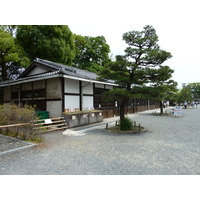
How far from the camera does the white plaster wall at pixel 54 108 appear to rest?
26.1 ft

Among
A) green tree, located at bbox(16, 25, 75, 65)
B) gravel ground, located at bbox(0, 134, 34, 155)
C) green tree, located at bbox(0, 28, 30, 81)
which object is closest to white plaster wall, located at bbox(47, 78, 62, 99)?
gravel ground, located at bbox(0, 134, 34, 155)

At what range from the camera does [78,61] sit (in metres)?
21.9

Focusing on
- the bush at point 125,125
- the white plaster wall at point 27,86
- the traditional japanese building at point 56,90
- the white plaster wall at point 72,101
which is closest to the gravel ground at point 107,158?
the bush at point 125,125

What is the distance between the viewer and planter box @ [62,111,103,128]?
7285 millimetres

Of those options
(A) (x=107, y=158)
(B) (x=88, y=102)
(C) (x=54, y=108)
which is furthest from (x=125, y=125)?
(C) (x=54, y=108)

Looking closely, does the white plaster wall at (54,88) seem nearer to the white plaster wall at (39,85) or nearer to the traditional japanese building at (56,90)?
the traditional japanese building at (56,90)

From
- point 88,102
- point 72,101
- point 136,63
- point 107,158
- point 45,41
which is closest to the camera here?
point 107,158

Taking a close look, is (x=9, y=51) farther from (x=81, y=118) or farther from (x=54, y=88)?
(x=81, y=118)

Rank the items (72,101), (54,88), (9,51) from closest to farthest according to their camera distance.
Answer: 1. (54,88)
2. (72,101)
3. (9,51)

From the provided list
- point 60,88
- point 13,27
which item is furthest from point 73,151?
point 13,27

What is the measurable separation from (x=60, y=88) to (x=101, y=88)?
4.21 m

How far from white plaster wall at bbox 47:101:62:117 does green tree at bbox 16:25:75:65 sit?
7.23 m

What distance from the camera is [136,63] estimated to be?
261 inches

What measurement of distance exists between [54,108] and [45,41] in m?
7.98
